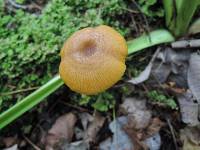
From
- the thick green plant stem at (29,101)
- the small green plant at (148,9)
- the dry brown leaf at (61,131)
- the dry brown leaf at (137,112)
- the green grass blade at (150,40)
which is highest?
the small green plant at (148,9)

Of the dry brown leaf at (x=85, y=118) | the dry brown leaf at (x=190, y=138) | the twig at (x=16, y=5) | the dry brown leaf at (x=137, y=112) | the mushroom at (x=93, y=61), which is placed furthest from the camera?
the twig at (x=16, y=5)

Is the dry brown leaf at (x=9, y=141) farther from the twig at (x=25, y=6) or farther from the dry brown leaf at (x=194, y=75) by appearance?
the dry brown leaf at (x=194, y=75)

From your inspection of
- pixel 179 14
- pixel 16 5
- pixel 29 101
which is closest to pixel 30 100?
pixel 29 101

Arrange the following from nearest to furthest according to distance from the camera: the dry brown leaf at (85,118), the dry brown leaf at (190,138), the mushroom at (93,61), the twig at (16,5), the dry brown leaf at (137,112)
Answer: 1. the mushroom at (93,61)
2. the dry brown leaf at (190,138)
3. the dry brown leaf at (137,112)
4. the dry brown leaf at (85,118)
5. the twig at (16,5)

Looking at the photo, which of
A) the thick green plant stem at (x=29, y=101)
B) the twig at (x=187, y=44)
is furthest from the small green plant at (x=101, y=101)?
the twig at (x=187, y=44)

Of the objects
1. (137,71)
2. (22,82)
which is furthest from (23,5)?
(137,71)

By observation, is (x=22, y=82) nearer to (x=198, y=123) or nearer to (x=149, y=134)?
(x=149, y=134)

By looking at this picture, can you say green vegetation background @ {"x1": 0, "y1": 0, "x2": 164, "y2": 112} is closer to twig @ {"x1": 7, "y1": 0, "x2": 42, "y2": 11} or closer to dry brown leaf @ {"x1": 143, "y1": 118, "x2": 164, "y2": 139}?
twig @ {"x1": 7, "y1": 0, "x2": 42, "y2": 11}
